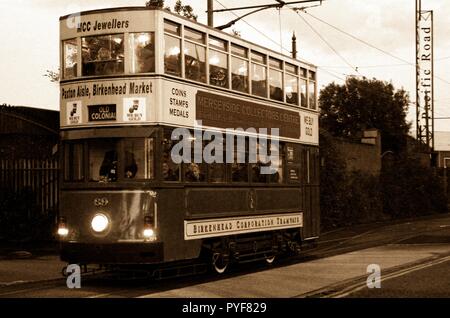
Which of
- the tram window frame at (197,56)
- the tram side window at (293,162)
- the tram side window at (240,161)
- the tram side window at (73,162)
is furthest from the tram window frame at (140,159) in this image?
the tram side window at (293,162)

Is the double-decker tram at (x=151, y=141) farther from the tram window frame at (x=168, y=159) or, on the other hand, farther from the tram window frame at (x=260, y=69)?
the tram window frame at (x=260, y=69)

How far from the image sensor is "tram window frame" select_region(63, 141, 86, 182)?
13609 mm

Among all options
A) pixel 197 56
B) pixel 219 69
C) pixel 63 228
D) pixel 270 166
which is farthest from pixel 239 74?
pixel 63 228

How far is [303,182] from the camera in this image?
1872 centimetres

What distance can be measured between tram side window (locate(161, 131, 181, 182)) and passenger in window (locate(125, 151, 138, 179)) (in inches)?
19.3

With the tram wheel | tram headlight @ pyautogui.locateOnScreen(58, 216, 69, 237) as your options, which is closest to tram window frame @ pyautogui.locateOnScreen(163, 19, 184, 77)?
tram headlight @ pyautogui.locateOnScreen(58, 216, 69, 237)

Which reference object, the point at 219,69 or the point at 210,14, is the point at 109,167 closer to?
the point at 219,69

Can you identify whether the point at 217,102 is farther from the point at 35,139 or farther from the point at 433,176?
the point at 433,176

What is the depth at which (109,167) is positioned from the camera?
13.4 metres

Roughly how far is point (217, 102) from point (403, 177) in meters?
28.5

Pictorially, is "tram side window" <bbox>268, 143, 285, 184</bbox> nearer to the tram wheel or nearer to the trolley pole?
the tram wheel

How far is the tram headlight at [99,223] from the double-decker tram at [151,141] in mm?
17

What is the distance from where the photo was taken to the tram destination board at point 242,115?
14.7 metres
